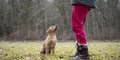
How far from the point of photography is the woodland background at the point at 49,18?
30047 mm

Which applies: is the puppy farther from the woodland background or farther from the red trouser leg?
the woodland background

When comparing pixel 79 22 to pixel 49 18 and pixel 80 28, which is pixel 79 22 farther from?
pixel 49 18

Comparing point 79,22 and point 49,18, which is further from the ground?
point 49,18

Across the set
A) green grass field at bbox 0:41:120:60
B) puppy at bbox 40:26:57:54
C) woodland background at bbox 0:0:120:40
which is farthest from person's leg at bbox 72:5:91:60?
woodland background at bbox 0:0:120:40

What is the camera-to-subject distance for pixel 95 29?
3091 cm

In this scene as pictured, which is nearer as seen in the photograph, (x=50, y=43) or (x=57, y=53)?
(x=50, y=43)

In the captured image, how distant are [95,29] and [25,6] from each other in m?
8.33

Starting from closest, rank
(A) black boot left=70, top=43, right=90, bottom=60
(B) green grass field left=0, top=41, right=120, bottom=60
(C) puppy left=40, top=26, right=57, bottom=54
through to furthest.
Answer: (A) black boot left=70, top=43, right=90, bottom=60, (B) green grass field left=0, top=41, right=120, bottom=60, (C) puppy left=40, top=26, right=57, bottom=54

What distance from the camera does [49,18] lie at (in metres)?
30.2

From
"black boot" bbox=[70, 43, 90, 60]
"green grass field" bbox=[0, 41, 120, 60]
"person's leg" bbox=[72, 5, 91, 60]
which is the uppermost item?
"person's leg" bbox=[72, 5, 91, 60]

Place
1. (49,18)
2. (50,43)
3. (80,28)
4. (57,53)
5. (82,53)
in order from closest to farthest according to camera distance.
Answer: (80,28), (82,53), (50,43), (57,53), (49,18)

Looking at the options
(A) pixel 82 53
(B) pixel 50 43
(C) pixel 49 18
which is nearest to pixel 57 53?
(B) pixel 50 43

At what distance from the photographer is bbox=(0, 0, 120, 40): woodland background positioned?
3005 cm

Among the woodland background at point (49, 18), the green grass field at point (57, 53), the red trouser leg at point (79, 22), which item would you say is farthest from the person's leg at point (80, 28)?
the woodland background at point (49, 18)
